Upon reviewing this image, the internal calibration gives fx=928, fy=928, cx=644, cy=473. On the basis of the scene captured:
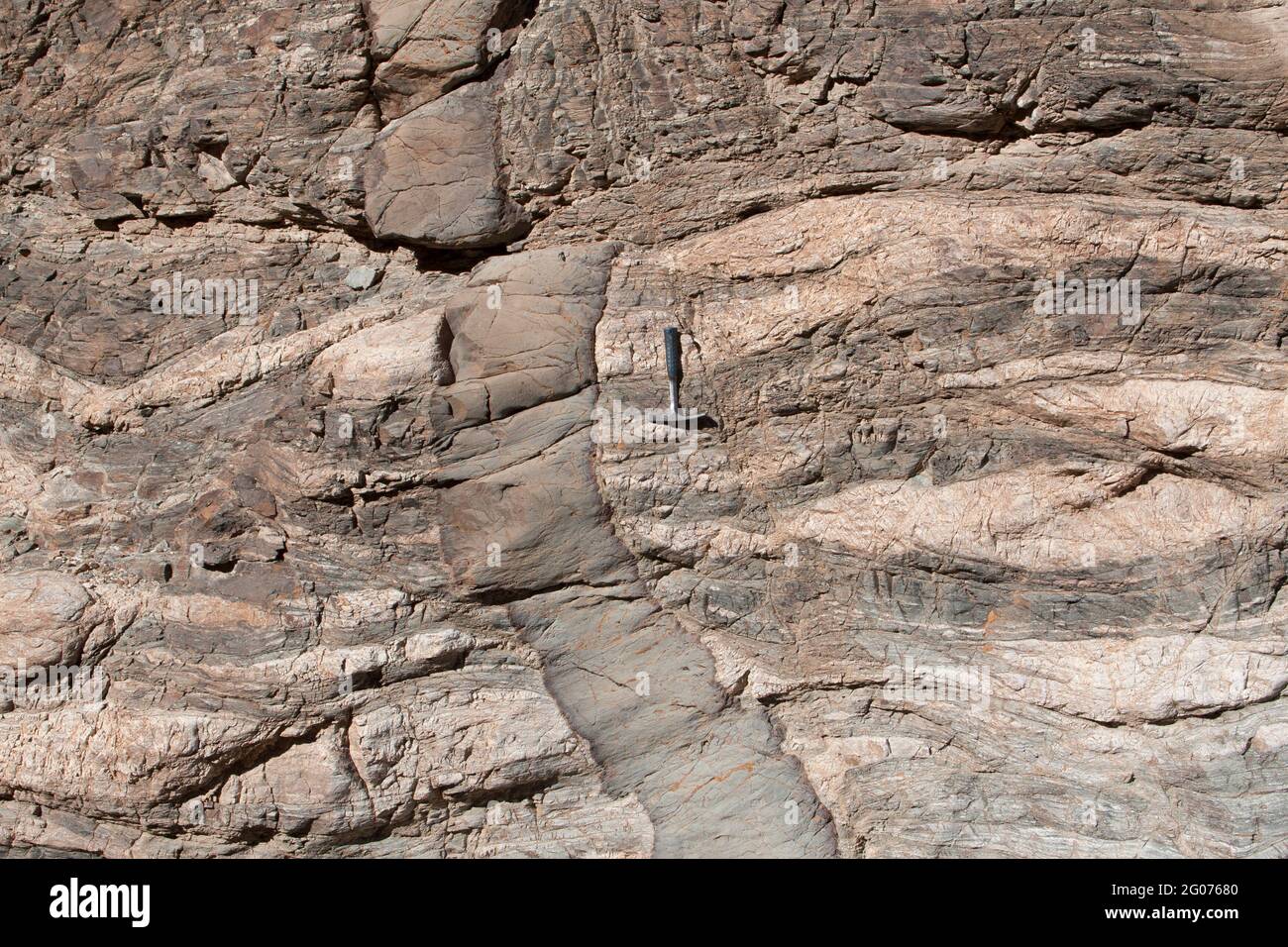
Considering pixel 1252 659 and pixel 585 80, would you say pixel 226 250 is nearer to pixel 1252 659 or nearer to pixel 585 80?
pixel 585 80

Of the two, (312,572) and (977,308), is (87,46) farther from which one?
(977,308)

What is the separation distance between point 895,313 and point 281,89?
383 centimetres

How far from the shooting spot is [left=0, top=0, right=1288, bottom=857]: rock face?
4973mm

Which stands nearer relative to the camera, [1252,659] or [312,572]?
[1252,659]

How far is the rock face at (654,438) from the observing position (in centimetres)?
497

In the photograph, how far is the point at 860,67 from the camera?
17.0 feet

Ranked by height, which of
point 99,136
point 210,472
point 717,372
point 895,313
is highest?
point 99,136

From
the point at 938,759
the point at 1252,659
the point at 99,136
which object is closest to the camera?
the point at 1252,659

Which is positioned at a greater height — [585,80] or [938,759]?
[585,80]

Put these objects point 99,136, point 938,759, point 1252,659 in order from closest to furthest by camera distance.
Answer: point 1252,659, point 938,759, point 99,136

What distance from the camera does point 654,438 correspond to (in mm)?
5258

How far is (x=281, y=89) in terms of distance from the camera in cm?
552

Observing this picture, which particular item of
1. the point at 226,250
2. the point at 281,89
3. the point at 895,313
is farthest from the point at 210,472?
the point at 895,313

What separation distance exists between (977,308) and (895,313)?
0.44 metres
